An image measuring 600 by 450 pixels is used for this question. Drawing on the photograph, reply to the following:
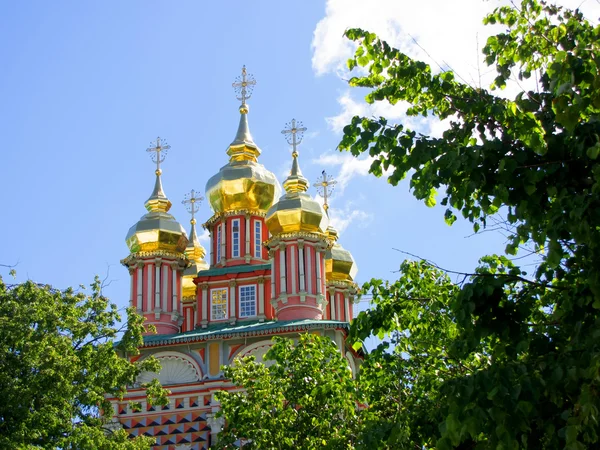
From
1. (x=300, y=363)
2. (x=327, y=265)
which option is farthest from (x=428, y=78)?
(x=327, y=265)

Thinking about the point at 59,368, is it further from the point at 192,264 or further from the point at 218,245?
the point at 192,264

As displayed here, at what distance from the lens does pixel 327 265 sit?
3428cm

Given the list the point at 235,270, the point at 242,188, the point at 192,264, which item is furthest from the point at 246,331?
the point at 192,264

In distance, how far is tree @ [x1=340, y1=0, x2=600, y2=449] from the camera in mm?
7117

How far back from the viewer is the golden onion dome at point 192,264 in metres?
34.8

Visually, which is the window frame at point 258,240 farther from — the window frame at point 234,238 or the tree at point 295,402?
the tree at point 295,402

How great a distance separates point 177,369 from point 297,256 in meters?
4.60

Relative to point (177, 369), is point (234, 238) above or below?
above

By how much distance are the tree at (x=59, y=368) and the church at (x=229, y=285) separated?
22.2ft

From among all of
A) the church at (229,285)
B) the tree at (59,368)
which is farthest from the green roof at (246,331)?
the tree at (59,368)

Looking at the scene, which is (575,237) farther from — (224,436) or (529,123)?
(224,436)

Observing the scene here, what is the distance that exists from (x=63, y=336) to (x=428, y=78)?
11.5 metres

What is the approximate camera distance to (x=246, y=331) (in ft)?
92.4

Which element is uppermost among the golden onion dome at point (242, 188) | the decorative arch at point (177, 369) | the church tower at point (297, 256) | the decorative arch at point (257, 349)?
the golden onion dome at point (242, 188)
